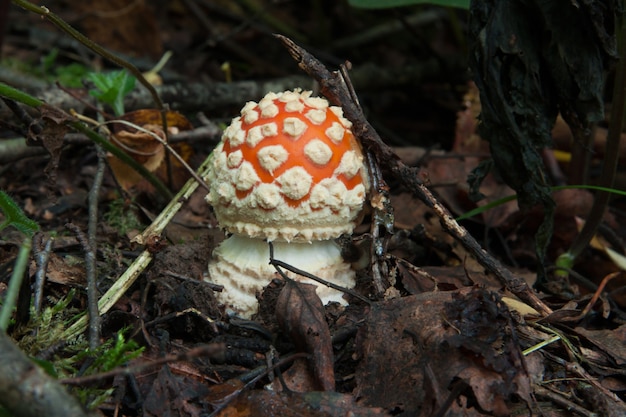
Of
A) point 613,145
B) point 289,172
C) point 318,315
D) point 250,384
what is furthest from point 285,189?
point 613,145

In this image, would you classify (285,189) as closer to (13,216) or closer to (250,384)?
(250,384)

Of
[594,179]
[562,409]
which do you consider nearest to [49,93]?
[562,409]

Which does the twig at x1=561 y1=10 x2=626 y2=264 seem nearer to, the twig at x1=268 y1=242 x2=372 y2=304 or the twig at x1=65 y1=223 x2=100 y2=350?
the twig at x1=268 y1=242 x2=372 y2=304

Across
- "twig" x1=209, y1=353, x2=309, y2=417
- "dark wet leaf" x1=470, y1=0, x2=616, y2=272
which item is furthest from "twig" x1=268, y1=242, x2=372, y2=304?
"dark wet leaf" x1=470, y1=0, x2=616, y2=272

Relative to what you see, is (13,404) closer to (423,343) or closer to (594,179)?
(423,343)

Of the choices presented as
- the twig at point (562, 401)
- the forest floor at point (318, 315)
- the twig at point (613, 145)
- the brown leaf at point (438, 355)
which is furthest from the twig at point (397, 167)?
the twig at point (613, 145)

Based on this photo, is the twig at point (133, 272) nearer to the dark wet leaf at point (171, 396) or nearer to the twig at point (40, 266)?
the twig at point (40, 266)
